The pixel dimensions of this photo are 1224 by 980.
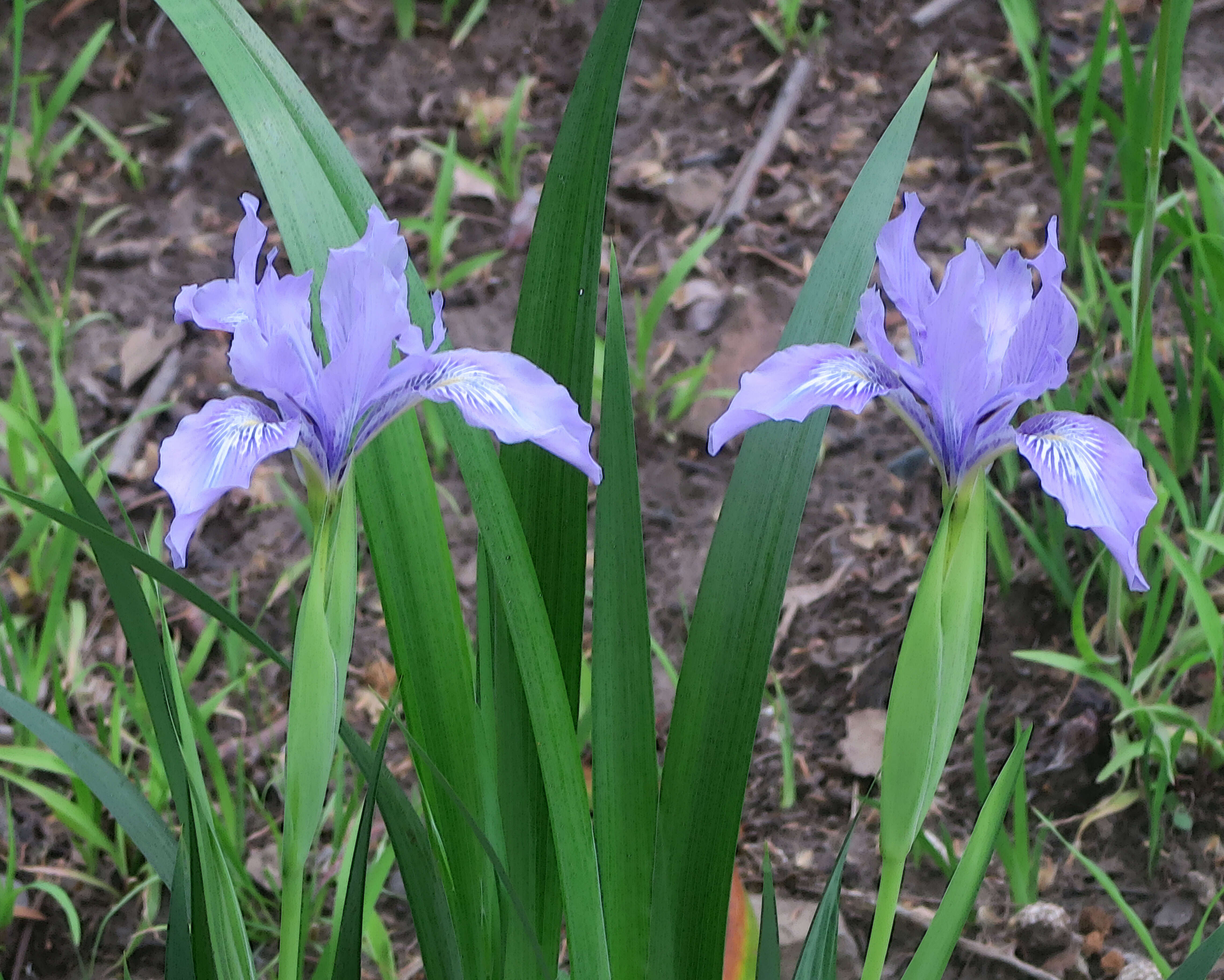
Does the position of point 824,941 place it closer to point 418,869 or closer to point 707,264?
point 418,869

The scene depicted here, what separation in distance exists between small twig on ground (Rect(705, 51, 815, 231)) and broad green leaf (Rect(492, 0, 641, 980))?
134 centimetres

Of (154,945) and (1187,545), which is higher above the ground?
(1187,545)

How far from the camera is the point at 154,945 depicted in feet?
4.75

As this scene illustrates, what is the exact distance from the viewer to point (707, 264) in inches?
88.5

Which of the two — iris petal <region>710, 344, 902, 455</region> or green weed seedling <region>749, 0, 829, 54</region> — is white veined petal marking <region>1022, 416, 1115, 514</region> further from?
green weed seedling <region>749, 0, 829, 54</region>

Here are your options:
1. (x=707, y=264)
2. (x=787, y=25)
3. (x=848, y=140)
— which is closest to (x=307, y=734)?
(x=707, y=264)

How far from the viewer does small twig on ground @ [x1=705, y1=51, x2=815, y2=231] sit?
2.30 meters

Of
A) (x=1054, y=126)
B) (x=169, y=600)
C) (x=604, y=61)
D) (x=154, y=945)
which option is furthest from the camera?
(x=1054, y=126)

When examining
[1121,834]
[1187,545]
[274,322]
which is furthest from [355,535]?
[1187,545]

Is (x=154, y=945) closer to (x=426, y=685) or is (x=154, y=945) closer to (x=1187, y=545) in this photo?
(x=426, y=685)

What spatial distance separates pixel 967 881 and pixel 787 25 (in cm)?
203

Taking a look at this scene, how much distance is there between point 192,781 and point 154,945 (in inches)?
30.4

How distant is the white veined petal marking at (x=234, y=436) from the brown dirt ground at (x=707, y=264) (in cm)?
92

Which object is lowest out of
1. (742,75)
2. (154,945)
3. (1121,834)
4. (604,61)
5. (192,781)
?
(154,945)
